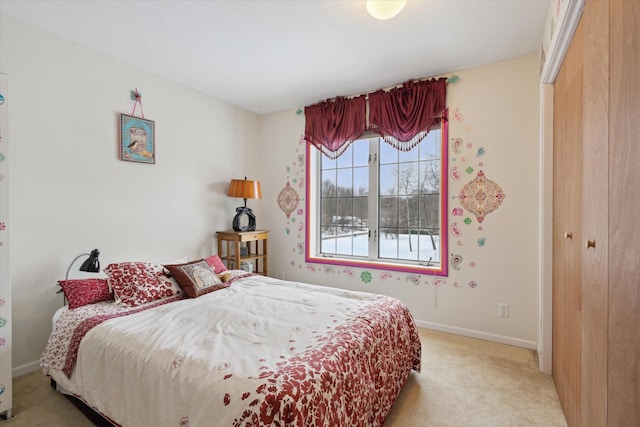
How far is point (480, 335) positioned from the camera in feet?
9.51

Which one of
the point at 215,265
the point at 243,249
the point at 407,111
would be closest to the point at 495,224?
the point at 407,111

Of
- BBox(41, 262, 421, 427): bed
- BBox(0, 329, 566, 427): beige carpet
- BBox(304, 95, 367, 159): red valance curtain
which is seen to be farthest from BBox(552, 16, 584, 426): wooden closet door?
BBox(304, 95, 367, 159): red valance curtain

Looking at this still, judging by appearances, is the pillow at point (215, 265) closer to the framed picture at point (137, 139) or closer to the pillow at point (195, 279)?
the pillow at point (195, 279)

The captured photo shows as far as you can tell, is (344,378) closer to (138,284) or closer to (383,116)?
(138,284)

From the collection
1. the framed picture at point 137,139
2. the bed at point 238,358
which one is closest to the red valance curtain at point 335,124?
the framed picture at point 137,139

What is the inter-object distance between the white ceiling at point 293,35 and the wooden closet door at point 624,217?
1.44m

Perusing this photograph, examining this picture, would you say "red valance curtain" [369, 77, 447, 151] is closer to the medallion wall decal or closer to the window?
the window

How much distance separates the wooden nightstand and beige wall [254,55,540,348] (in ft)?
5.56

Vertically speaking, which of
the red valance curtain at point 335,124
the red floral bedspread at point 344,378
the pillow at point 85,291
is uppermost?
the red valance curtain at point 335,124

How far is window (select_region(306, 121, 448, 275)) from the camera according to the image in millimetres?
3227

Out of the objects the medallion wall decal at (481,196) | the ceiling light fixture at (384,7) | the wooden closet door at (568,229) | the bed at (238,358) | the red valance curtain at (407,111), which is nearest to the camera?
the bed at (238,358)

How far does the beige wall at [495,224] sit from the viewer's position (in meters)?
2.70

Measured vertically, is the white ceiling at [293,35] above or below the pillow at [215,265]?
above

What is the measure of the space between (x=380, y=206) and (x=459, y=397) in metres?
2.07
